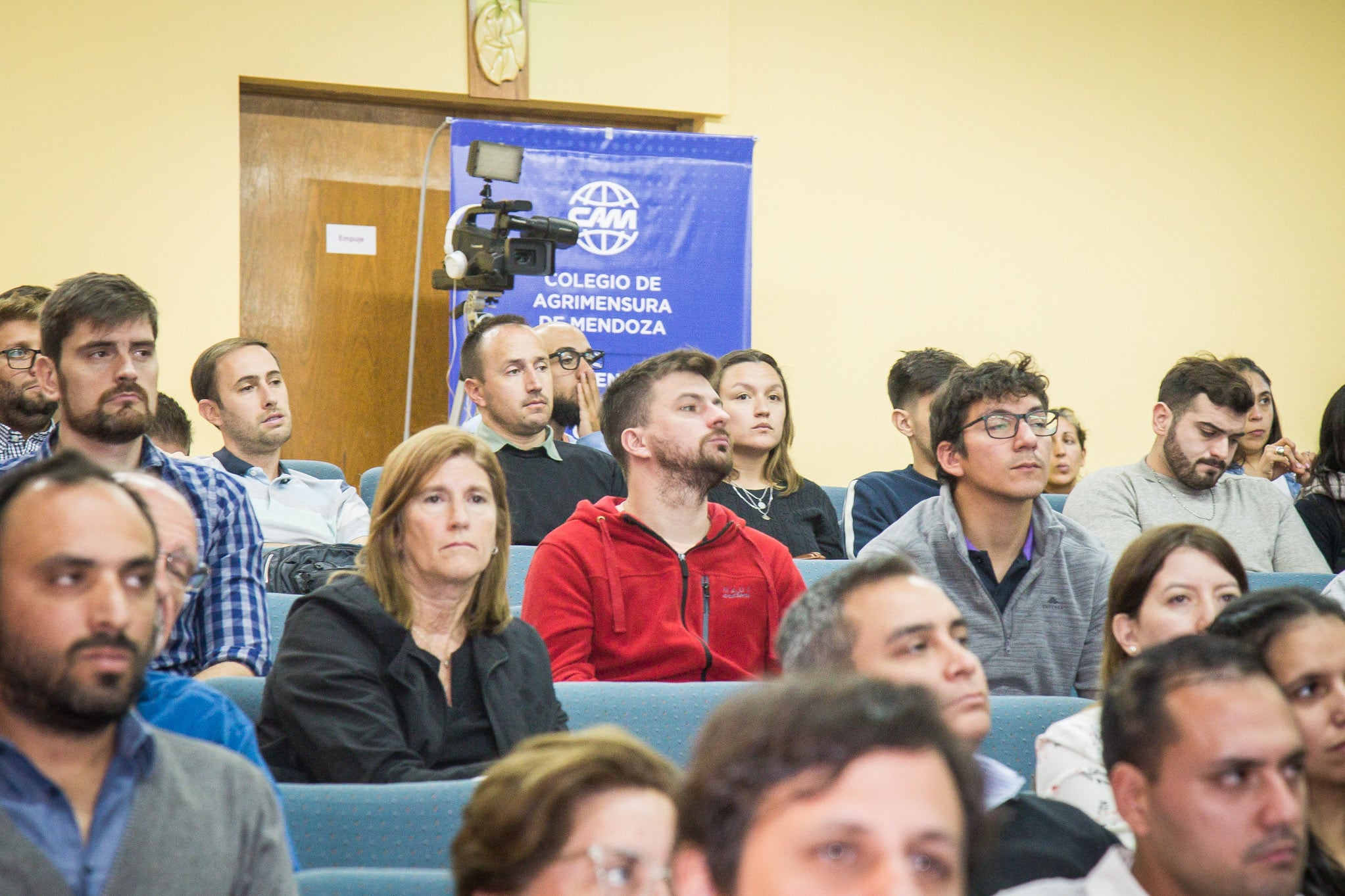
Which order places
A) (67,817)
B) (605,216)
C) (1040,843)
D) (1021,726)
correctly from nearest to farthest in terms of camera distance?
(67,817) → (1040,843) → (1021,726) → (605,216)

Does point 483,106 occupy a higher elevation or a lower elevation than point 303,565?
higher

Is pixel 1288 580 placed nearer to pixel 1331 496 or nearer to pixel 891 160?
pixel 1331 496

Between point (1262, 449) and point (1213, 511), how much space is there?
1328 mm

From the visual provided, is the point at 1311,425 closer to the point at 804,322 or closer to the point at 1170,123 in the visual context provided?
the point at 1170,123

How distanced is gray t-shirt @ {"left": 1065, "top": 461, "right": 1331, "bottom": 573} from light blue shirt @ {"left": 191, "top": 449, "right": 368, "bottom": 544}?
Result: 6.29ft

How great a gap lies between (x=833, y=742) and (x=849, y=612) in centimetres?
83

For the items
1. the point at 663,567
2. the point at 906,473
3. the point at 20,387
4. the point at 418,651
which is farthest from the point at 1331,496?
the point at 20,387

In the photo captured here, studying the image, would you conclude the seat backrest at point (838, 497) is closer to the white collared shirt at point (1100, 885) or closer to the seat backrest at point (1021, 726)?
the seat backrest at point (1021, 726)

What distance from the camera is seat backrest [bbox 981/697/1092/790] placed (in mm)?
2072

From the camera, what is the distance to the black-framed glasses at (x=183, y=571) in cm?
182

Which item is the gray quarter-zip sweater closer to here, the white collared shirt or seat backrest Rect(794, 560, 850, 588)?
seat backrest Rect(794, 560, 850, 588)

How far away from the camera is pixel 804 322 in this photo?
18.2ft

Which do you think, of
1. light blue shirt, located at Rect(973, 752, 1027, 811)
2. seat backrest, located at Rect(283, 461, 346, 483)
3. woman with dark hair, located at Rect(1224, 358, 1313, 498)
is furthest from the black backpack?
woman with dark hair, located at Rect(1224, 358, 1313, 498)

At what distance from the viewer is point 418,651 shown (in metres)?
2.05
